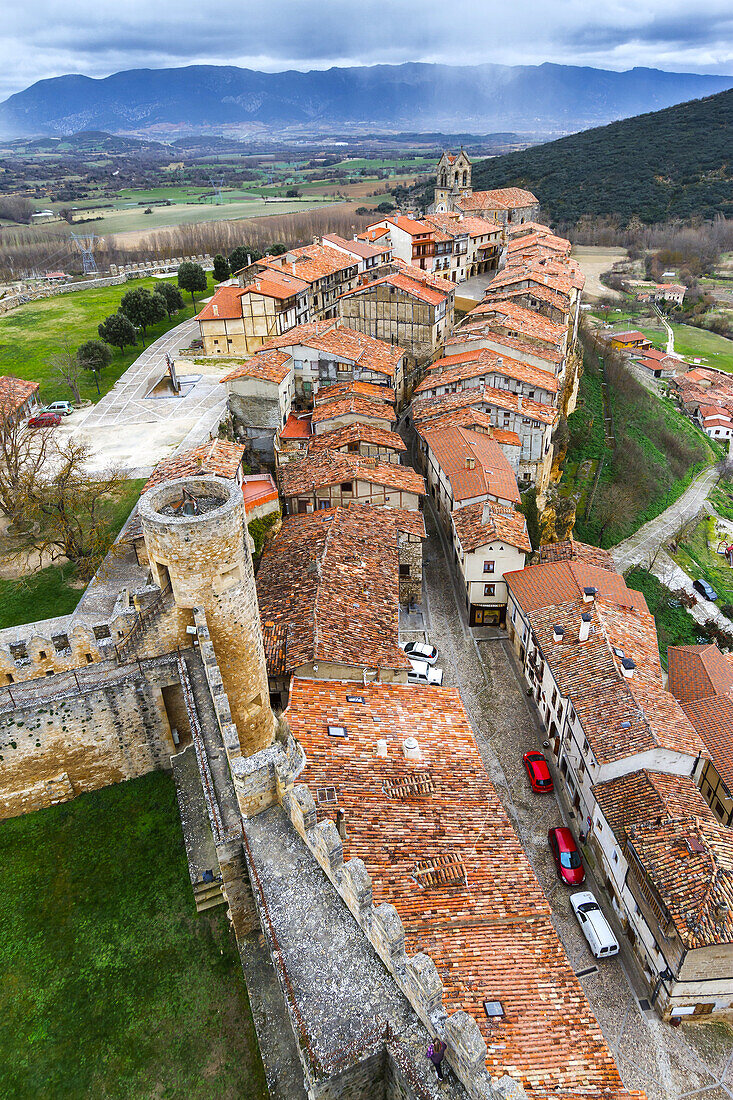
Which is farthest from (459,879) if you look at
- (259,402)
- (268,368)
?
(268,368)

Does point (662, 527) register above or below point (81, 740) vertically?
below

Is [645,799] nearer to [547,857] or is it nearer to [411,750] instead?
[547,857]

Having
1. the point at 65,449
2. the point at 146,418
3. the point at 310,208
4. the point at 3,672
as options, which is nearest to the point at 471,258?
the point at 146,418

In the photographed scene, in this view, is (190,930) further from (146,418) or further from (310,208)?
(310,208)

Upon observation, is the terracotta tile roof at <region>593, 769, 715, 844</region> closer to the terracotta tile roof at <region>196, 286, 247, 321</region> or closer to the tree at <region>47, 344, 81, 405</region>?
the tree at <region>47, 344, 81, 405</region>

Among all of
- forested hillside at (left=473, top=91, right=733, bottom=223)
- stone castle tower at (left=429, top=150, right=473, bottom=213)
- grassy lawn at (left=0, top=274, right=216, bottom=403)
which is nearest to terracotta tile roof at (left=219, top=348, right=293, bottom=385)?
grassy lawn at (left=0, top=274, right=216, bottom=403)

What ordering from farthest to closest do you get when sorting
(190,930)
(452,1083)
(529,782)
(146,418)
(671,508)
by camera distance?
(671,508)
(146,418)
(529,782)
(190,930)
(452,1083)

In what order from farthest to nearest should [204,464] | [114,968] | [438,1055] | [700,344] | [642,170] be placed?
1. [642,170]
2. [700,344]
3. [204,464]
4. [114,968]
5. [438,1055]

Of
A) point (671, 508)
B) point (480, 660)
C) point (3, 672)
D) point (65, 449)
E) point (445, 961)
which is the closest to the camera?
point (445, 961)

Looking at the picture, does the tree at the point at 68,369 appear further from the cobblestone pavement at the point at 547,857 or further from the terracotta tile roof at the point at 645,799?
the terracotta tile roof at the point at 645,799
